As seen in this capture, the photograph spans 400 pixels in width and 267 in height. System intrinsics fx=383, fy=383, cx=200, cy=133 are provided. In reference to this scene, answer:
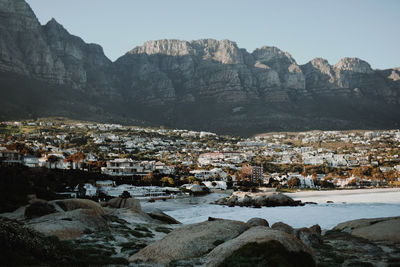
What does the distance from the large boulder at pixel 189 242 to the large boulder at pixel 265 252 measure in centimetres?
248

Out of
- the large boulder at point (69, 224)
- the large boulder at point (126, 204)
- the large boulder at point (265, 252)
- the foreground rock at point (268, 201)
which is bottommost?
the foreground rock at point (268, 201)

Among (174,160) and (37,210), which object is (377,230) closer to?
(37,210)

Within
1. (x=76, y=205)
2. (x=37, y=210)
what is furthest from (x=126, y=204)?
(x=37, y=210)

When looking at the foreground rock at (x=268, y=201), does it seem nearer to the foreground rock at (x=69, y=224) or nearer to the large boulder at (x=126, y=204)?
the large boulder at (x=126, y=204)

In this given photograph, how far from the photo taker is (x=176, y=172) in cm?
11350

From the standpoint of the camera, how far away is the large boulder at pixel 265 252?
12.1 m

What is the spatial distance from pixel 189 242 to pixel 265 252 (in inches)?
194

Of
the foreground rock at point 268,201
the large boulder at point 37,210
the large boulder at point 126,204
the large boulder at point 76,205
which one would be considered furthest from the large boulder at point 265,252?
the foreground rock at point 268,201

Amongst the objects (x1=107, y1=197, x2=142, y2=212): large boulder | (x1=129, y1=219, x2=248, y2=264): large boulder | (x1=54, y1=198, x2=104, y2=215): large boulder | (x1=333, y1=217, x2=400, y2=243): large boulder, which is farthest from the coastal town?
(x1=129, y1=219, x2=248, y2=264): large boulder

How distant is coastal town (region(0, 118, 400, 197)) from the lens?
86.7 metres

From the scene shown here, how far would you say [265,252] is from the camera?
486 inches

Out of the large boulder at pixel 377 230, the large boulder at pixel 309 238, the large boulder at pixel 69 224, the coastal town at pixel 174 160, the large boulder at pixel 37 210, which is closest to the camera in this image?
the large boulder at pixel 69 224

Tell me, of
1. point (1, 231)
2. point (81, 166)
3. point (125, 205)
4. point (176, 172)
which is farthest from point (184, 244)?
point (176, 172)

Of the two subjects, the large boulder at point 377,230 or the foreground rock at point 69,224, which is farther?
the large boulder at point 377,230
